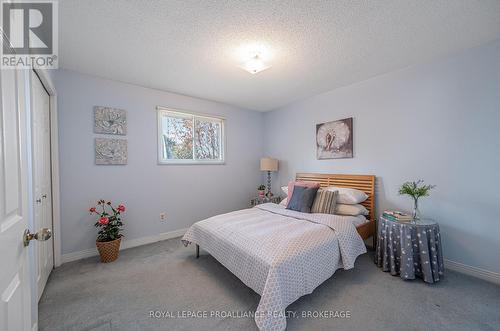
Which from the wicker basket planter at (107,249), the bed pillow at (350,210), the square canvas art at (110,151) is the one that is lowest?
the wicker basket planter at (107,249)

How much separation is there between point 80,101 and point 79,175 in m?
0.98

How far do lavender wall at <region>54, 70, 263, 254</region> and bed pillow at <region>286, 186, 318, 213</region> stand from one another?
1541 mm

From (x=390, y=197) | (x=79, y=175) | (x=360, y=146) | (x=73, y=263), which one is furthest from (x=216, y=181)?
(x=390, y=197)

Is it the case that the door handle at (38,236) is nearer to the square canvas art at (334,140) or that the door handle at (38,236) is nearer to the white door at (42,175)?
the white door at (42,175)

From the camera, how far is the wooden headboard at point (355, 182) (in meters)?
2.81

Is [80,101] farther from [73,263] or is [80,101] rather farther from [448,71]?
[448,71]

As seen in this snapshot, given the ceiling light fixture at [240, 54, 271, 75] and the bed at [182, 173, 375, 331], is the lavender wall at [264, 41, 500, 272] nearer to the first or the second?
the bed at [182, 173, 375, 331]

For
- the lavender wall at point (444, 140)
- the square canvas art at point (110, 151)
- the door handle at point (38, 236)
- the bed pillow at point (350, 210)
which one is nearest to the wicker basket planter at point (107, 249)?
the square canvas art at point (110, 151)

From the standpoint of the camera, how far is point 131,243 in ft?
9.64

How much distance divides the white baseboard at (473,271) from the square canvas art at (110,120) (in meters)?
4.50

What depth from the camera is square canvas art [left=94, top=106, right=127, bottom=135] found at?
2701 mm

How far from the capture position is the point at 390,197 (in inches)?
106

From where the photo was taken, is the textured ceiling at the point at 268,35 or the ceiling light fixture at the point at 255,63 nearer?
the textured ceiling at the point at 268,35

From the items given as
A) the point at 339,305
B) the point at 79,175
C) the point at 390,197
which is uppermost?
the point at 79,175
